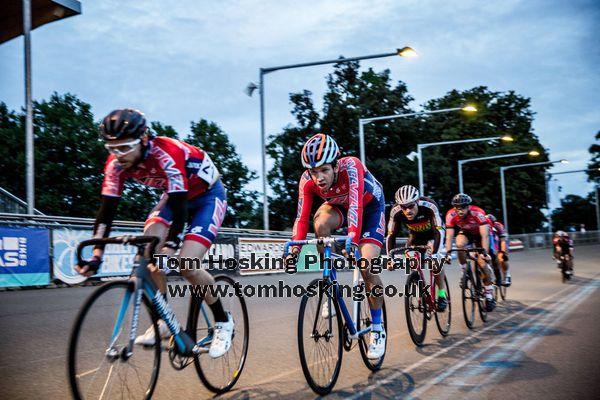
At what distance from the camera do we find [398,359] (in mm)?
6133

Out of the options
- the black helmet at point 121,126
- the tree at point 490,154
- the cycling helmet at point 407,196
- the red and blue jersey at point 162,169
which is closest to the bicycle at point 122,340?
the red and blue jersey at point 162,169

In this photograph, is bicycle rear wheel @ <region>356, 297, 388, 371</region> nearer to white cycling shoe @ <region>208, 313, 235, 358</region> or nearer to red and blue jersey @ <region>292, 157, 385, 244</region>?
red and blue jersey @ <region>292, 157, 385, 244</region>

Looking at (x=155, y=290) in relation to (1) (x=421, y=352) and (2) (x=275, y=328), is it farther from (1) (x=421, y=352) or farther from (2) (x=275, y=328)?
(2) (x=275, y=328)

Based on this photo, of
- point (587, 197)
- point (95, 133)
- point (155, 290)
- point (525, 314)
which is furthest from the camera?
point (587, 197)

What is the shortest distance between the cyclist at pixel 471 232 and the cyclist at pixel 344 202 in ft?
12.1

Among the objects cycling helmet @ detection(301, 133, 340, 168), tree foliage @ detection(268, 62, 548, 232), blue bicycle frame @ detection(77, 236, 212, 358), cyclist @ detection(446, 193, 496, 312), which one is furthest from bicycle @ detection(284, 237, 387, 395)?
tree foliage @ detection(268, 62, 548, 232)

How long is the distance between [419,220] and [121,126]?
17.0 feet

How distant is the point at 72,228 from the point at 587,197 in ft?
416

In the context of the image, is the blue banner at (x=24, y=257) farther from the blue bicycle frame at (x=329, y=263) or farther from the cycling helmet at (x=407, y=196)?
the blue bicycle frame at (x=329, y=263)

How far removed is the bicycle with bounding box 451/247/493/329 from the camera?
8.51m

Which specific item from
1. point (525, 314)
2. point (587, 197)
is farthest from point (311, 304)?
point (587, 197)

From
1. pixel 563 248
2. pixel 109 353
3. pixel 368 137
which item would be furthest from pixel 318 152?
pixel 368 137

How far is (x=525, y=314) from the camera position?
9.92m

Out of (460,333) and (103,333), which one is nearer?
(103,333)
